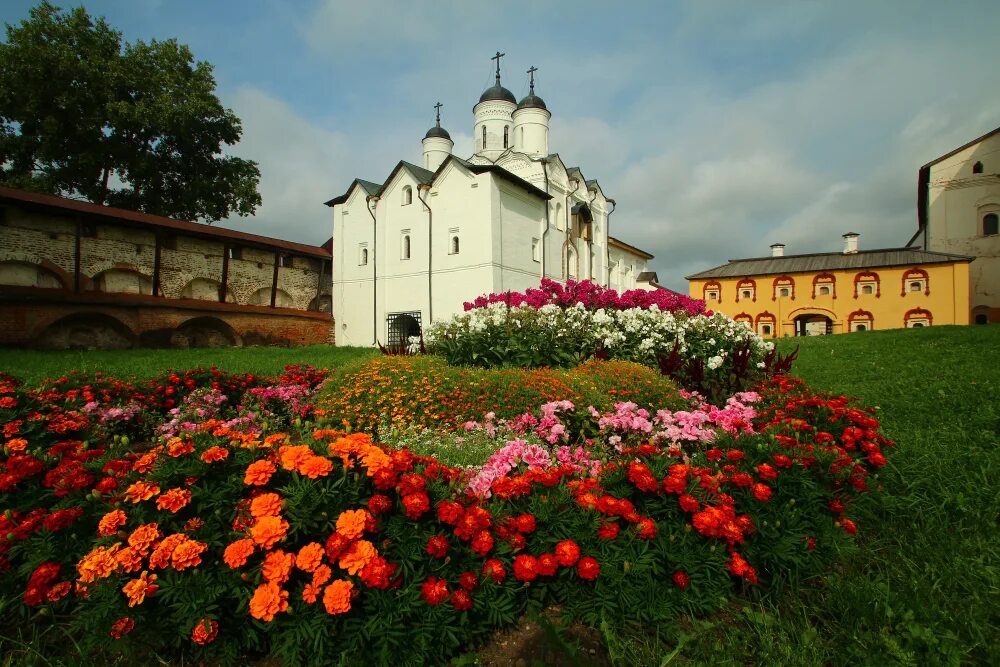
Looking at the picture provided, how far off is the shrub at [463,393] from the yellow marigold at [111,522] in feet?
8.50

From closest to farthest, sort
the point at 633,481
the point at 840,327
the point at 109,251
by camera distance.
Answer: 1. the point at 633,481
2. the point at 109,251
3. the point at 840,327

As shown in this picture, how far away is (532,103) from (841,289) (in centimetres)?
2176

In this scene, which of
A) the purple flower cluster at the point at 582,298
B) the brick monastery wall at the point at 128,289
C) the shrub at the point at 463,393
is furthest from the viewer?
the brick monastery wall at the point at 128,289

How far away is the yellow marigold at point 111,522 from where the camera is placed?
1.94 metres

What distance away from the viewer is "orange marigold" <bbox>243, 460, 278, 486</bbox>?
1.96 meters

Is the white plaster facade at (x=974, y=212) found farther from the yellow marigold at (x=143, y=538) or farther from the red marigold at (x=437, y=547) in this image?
the yellow marigold at (x=143, y=538)

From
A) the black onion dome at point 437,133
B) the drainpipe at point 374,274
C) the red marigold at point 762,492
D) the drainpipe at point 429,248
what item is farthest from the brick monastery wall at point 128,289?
the red marigold at point 762,492

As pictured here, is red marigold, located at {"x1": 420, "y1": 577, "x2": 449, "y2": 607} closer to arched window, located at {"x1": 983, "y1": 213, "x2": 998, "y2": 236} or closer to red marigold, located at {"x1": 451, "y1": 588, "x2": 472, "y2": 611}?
red marigold, located at {"x1": 451, "y1": 588, "x2": 472, "y2": 611}

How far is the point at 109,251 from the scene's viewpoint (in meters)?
16.2

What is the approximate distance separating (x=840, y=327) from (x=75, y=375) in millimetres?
35667

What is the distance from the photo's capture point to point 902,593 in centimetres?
210

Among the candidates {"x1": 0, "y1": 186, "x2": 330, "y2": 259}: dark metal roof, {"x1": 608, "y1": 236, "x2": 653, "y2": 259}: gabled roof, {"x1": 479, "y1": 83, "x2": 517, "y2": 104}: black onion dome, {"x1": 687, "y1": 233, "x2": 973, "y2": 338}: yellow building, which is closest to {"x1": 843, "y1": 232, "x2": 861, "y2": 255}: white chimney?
{"x1": 687, "y1": 233, "x2": 973, "y2": 338}: yellow building

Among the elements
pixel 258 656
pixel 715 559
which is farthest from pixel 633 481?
pixel 258 656

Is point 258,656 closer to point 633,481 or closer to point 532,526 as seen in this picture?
point 532,526
